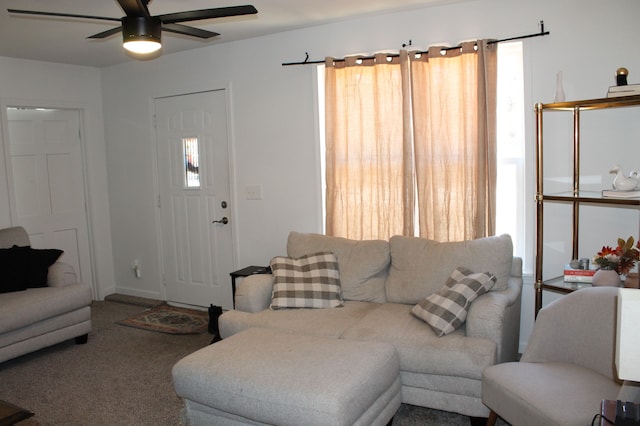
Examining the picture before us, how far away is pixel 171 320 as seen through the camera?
15.6 feet

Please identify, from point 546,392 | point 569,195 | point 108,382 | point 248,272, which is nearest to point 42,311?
point 108,382

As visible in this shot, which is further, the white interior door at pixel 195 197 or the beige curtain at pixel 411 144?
the white interior door at pixel 195 197

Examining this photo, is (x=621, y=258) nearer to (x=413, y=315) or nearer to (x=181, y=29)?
(x=413, y=315)

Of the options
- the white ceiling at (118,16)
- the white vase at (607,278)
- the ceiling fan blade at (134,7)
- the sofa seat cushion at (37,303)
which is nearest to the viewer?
the ceiling fan blade at (134,7)

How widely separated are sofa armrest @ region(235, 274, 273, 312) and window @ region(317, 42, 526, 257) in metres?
1.72

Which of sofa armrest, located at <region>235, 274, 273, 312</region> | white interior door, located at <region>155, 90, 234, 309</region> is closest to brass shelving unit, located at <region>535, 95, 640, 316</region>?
sofa armrest, located at <region>235, 274, 273, 312</region>

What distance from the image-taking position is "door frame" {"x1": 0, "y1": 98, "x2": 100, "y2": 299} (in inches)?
187

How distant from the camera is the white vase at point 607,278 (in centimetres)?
279

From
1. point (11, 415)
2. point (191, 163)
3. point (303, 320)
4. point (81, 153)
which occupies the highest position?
point (81, 153)

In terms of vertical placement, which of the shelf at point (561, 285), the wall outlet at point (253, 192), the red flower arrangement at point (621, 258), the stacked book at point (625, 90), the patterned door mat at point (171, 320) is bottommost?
the patterned door mat at point (171, 320)

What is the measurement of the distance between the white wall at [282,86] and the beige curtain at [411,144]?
0.74 feet

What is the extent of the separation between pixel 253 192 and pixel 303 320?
172 centimetres

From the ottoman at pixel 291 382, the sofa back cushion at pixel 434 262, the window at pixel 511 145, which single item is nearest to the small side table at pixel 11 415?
the ottoman at pixel 291 382

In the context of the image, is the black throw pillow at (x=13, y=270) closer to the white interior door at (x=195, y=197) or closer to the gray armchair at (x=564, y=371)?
the white interior door at (x=195, y=197)
